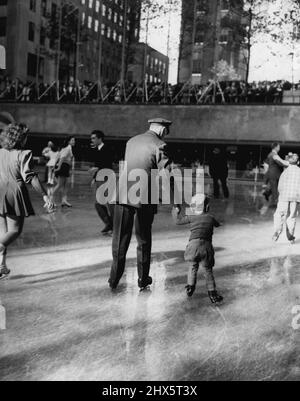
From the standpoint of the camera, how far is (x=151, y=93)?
30.0 metres

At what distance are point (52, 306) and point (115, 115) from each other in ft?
88.2

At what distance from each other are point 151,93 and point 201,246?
26.0 metres

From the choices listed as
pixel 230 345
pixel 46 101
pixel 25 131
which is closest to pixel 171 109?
pixel 46 101

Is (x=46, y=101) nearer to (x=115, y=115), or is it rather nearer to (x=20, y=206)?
(x=115, y=115)

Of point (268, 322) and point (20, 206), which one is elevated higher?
point (20, 206)

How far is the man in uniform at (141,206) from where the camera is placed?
5059 mm

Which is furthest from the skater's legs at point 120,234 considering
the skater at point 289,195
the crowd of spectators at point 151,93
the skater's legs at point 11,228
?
the crowd of spectators at point 151,93

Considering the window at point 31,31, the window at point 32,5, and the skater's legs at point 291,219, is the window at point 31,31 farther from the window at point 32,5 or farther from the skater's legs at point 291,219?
the skater's legs at point 291,219

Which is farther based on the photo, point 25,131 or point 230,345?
point 25,131

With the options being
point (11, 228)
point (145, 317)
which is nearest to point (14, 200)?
point (11, 228)

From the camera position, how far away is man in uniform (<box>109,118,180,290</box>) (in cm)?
506

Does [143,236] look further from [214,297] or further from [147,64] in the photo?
[147,64]

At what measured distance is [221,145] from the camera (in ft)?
94.6

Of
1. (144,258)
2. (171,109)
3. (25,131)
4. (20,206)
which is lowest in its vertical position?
(144,258)
